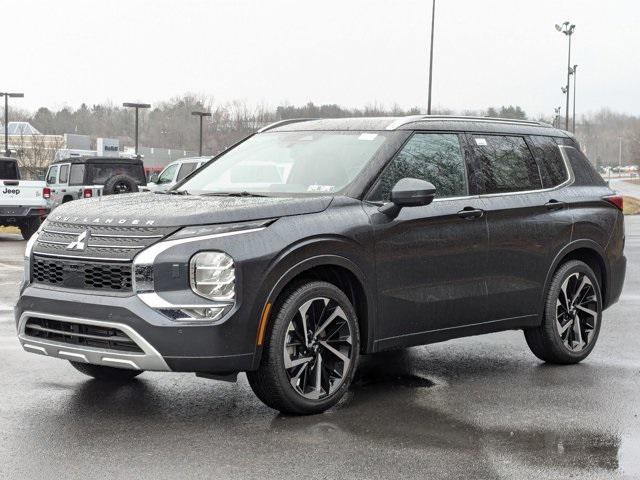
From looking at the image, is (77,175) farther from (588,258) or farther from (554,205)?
(554,205)

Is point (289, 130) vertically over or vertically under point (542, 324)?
over

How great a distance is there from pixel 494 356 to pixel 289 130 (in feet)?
8.26

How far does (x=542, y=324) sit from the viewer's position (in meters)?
7.55

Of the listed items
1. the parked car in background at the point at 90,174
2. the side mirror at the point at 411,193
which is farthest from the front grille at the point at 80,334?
the parked car in background at the point at 90,174

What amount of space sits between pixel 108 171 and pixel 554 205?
19.3 metres

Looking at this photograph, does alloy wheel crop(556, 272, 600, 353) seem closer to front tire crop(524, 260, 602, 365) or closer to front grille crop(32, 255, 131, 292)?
front tire crop(524, 260, 602, 365)

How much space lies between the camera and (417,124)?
6.81 meters

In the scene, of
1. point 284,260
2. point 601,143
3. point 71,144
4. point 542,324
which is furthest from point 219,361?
point 601,143

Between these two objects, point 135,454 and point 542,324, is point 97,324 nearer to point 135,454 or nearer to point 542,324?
point 135,454

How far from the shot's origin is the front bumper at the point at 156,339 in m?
5.39

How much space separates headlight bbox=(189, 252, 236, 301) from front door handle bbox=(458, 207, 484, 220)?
1952 millimetres

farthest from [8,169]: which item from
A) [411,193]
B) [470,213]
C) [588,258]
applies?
[411,193]

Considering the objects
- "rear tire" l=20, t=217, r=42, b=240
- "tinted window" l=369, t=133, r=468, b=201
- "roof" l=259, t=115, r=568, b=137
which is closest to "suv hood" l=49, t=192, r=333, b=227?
"tinted window" l=369, t=133, r=468, b=201

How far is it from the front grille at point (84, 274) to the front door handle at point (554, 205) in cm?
341
